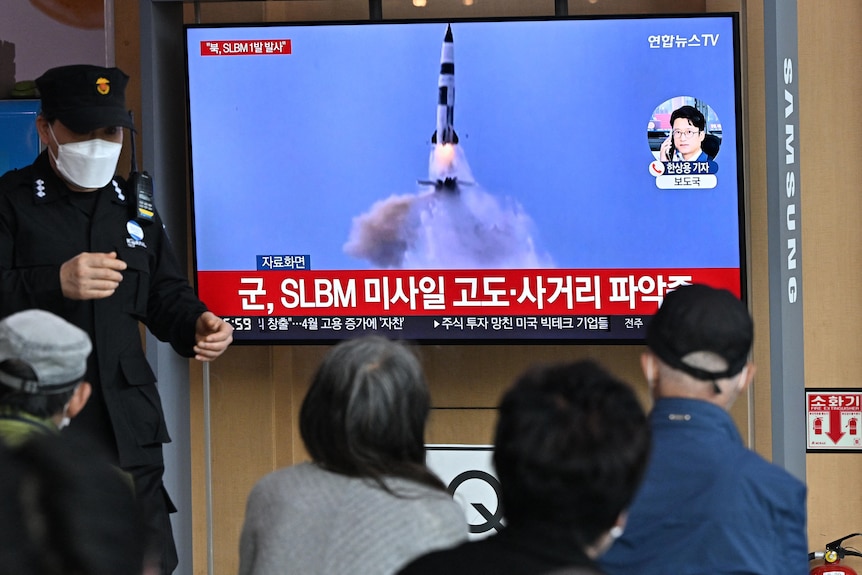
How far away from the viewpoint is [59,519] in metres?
1.23

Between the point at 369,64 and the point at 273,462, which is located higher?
the point at 369,64

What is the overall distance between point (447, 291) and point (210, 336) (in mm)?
1161

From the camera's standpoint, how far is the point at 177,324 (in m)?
3.06

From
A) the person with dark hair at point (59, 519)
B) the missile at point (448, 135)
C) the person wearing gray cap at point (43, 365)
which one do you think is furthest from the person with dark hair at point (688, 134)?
the person with dark hair at point (59, 519)

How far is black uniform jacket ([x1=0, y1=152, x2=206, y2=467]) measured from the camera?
284 cm

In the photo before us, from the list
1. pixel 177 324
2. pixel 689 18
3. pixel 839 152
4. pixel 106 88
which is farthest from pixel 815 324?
pixel 106 88

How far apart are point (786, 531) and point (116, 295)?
1.77 m

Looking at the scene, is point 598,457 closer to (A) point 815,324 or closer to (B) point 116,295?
(B) point 116,295

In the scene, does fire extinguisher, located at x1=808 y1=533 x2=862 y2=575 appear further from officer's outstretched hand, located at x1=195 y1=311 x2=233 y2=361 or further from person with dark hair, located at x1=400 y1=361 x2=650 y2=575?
person with dark hair, located at x1=400 y1=361 x2=650 y2=575

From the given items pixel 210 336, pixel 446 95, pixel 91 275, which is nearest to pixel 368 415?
pixel 91 275

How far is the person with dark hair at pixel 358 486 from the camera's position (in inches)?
69.7

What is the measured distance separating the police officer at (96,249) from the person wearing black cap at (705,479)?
133cm

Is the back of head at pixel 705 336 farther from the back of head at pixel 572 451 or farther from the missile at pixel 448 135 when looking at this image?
the missile at pixel 448 135

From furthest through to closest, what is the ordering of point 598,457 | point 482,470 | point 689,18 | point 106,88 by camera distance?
point 482,470 → point 689,18 → point 106,88 → point 598,457
